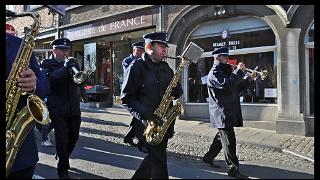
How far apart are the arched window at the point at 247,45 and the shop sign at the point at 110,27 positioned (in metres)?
1.73

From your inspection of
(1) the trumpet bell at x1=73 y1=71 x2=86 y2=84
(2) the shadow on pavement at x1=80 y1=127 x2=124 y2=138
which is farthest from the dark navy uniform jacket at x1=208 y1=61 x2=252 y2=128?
(2) the shadow on pavement at x1=80 y1=127 x2=124 y2=138

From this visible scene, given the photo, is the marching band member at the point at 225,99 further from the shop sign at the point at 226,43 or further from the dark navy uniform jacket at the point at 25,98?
the shop sign at the point at 226,43

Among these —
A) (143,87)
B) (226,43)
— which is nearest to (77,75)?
(143,87)

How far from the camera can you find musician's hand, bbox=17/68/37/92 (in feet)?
7.14

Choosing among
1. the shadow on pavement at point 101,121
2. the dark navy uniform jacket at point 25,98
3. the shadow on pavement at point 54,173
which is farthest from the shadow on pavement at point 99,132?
the dark navy uniform jacket at point 25,98

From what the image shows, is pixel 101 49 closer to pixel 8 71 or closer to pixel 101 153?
pixel 101 153

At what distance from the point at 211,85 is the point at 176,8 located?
15.2 feet

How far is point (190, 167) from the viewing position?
366cm

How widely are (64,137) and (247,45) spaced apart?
15.2 feet

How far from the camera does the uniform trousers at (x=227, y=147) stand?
3559mm

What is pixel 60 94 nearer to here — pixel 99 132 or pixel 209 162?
pixel 209 162

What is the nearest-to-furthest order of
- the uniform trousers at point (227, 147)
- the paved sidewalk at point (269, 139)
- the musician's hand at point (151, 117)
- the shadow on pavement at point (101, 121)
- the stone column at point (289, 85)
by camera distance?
the musician's hand at point (151, 117), the uniform trousers at point (227, 147), the paved sidewalk at point (269, 139), the stone column at point (289, 85), the shadow on pavement at point (101, 121)
